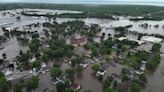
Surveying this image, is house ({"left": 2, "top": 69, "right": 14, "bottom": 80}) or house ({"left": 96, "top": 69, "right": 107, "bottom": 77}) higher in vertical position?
house ({"left": 96, "top": 69, "right": 107, "bottom": 77})

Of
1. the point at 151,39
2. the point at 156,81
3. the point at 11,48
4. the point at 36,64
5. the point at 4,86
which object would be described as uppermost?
the point at 151,39

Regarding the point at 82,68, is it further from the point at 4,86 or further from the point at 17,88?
the point at 4,86

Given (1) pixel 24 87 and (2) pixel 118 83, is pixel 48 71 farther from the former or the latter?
(2) pixel 118 83

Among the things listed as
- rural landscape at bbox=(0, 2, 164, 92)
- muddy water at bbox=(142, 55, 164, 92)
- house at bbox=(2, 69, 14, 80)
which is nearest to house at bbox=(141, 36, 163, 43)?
rural landscape at bbox=(0, 2, 164, 92)

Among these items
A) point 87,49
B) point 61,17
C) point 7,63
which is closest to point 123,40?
point 87,49

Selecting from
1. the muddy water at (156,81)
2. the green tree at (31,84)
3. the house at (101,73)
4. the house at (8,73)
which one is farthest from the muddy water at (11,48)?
the muddy water at (156,81)

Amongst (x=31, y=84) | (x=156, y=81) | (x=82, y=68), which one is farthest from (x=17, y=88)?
(x=156, y=81)

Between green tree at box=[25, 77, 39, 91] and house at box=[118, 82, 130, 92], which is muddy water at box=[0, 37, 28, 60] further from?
house at box=[118, 82, 130, 92]

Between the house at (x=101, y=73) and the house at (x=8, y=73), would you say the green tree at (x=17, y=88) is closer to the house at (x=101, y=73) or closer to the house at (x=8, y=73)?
the house at (x=8, y=73)

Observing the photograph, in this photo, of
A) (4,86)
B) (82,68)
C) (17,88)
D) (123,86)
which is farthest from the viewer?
(82,68)

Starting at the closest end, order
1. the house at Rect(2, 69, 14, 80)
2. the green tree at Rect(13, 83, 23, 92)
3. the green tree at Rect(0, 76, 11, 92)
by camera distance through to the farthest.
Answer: the green tree at Rect(13, 83, 23, 92)
the green tree at Rect(0, 76, 11, 92)
the house at Rect(2, 69, 14, 80)

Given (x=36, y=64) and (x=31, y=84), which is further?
(x=36, y=64)
